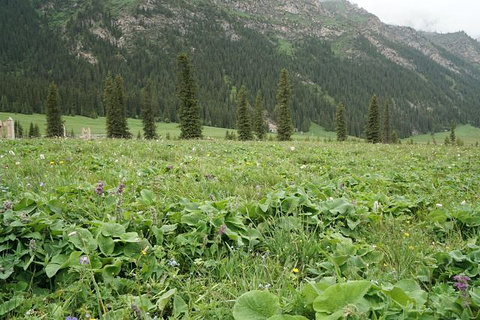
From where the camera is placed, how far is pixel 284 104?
2874 inches

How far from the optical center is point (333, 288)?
1726 millimetres

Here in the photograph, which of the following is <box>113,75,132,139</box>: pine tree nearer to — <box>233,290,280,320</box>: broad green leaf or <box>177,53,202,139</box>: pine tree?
<box>177,53,202,139</box>: pine tree

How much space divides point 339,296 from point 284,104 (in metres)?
73.3

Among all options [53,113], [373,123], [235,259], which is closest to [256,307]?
[235,259]

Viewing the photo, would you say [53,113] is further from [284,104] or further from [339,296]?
[339,296]

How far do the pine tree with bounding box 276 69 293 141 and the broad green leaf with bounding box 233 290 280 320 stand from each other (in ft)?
231

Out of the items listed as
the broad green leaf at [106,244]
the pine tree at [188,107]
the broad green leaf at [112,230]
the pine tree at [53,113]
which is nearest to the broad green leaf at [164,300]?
the broad green leaf at [106,244]

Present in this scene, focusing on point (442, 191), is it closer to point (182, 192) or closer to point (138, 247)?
point (182, 192)

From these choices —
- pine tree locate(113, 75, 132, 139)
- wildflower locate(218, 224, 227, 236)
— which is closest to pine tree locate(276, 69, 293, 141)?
pine tree locate(113, 75, 132, 139)

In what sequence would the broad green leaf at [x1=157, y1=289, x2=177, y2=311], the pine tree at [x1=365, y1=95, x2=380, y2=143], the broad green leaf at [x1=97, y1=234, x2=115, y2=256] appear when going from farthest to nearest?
the pine tree at [x1=365, y1=95, x2=380, y2=143] < the broad green leaf at [x1=97, y1=234, x2=115, y2=256] < the broad green leaf at [x1=157, y1=289, x2=177, y2=311]

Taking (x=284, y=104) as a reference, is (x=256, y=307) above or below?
below

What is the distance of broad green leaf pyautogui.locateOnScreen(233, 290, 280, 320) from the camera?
178 cm

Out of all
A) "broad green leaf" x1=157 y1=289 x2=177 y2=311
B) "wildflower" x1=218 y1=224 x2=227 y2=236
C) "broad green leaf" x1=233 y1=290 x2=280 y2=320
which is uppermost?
"wildflower" x1=218 y1=224 x2=227 y2=236

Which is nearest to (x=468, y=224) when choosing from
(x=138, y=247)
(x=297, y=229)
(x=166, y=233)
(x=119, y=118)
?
(x=297, y=229)
